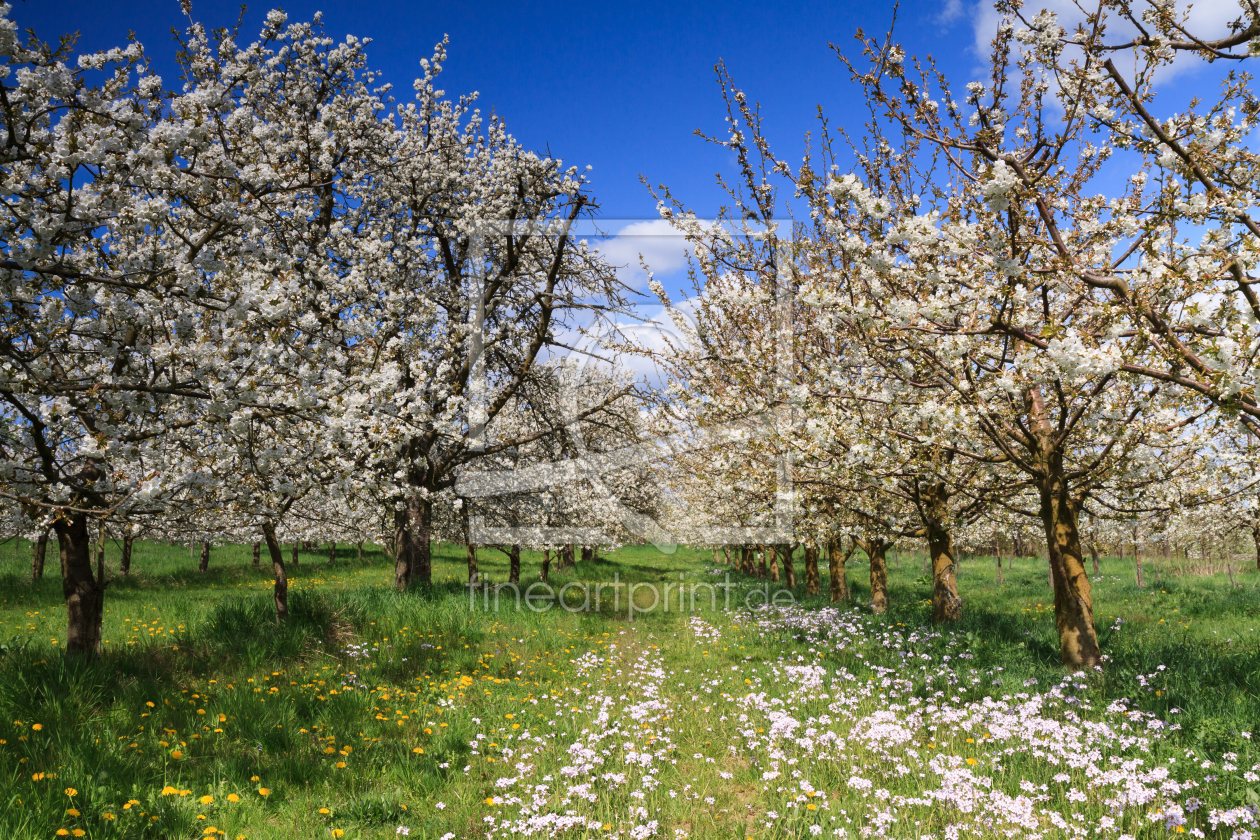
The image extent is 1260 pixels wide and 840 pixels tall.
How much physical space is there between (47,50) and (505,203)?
729 cm

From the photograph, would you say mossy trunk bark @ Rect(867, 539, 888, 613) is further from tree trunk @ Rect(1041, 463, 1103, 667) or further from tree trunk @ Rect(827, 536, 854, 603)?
tree trunk @ Rect(1041, 463, 1103, 667)

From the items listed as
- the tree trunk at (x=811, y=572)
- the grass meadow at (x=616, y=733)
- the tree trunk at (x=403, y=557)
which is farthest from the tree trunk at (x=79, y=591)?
the tree trunk at (x=811, y=572)

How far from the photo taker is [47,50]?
3.91 metres

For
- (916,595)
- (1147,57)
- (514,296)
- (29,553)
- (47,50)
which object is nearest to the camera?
(47,50)

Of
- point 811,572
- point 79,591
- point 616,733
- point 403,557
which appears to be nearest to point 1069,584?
point 616,733

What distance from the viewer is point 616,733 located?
571cm

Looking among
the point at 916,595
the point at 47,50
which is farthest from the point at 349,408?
the point at 916,595

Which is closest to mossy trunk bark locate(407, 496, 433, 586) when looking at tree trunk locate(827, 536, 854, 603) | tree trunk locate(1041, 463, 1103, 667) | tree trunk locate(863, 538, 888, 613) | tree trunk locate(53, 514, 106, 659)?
tree trunk locate(53, 514, 106, 659)

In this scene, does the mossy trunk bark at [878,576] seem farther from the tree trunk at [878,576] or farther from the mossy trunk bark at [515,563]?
the mossy trunk bark at [515,563]

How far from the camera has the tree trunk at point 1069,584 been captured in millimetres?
6691

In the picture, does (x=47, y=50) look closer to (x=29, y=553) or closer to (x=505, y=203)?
(x=505, y=203)

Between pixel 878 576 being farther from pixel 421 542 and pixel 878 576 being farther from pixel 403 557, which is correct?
pixel 403 557

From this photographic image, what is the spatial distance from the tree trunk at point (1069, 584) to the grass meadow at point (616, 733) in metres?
0.30

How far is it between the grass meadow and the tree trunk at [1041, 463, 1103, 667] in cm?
30
